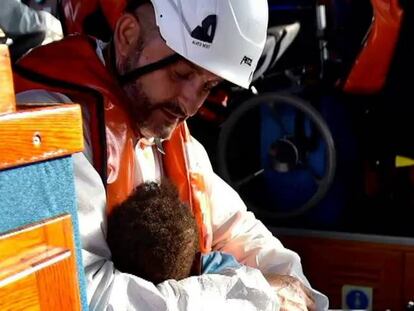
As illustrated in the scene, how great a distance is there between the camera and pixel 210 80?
157 cm

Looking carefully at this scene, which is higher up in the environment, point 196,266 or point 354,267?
point 196,266

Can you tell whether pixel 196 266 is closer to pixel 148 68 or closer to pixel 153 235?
pixel 153 235

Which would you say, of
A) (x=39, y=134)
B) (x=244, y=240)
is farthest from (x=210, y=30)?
(x=39, y=134)

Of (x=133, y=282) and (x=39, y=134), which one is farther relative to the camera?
(x=133, y=282)

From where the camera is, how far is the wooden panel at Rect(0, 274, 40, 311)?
2.31ft

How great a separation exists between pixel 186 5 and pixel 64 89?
340 mm

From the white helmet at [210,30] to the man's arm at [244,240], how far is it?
1.22ft

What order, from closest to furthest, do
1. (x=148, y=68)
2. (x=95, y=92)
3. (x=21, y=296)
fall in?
(x=21, y=296), (x=95, y=92), (x=148, y=68)

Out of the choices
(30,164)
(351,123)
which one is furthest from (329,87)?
(30,164)

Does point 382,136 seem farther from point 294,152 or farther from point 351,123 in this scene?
point 294,152

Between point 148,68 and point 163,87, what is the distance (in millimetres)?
55

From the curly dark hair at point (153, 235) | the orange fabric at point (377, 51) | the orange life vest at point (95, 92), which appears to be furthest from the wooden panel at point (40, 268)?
the orange fabric at point (377, 51)

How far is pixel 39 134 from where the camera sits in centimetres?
74

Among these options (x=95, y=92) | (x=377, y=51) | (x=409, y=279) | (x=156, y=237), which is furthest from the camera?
(x=377, y=51)
